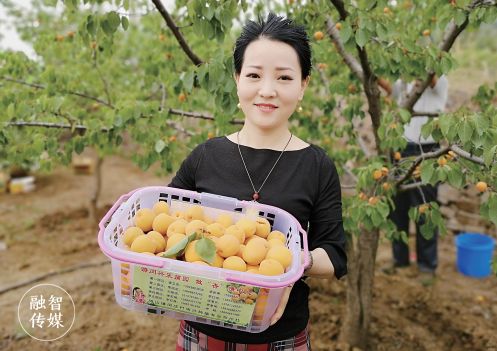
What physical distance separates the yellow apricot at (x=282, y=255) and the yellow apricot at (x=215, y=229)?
169 mm

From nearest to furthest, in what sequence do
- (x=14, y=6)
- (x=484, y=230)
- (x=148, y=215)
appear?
1. (x=148, y=215)
2. (x=484, y=230)
3. (x=14, y=6)

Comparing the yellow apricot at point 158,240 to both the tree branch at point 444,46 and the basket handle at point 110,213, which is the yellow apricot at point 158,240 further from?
the tree branch at point 444,46

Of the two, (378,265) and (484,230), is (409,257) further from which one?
(484,230)

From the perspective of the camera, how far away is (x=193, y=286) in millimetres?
1236

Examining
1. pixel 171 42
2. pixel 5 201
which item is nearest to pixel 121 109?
pixel 171 42

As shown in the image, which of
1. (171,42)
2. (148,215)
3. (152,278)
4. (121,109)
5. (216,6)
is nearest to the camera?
(152,278)

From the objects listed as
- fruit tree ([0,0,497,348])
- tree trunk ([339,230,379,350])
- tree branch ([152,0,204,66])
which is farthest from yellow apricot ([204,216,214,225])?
tree trunk ([339,230,379,350])

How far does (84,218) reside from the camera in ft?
22.2

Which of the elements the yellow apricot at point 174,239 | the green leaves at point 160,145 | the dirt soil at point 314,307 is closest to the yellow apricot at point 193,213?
the yellow apricot at point 174,239

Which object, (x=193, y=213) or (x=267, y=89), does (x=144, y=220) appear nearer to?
(x=193, y=213)

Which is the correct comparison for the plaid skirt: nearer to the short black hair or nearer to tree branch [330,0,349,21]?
the short black hair

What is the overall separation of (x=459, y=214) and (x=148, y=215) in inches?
219

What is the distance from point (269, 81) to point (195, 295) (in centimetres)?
73

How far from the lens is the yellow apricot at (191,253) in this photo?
124 cm
